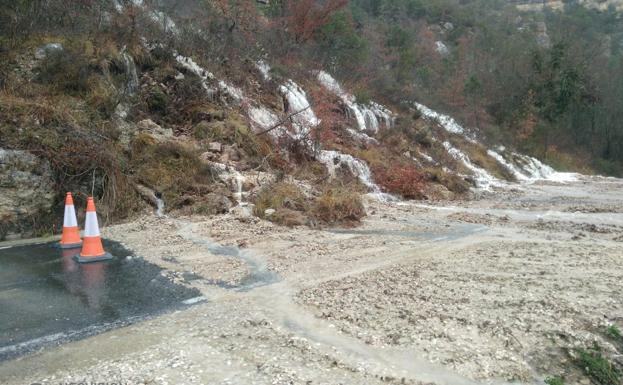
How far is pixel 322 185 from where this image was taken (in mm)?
13070

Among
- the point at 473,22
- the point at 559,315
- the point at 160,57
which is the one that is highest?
the point at 473,22

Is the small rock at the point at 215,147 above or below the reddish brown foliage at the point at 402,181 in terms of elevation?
above

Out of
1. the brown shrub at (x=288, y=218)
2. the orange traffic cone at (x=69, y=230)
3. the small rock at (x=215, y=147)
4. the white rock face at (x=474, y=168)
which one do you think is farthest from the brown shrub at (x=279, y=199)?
the white rock face at (x=474, y=168)

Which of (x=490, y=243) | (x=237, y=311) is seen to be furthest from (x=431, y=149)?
(x=237, y=311)

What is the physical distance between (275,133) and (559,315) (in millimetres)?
11180

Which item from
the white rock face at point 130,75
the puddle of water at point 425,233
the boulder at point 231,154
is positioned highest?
the white rock face at point 130,75

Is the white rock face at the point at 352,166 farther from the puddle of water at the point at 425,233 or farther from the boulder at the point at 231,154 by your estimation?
the puddle of water at the point at 425,233

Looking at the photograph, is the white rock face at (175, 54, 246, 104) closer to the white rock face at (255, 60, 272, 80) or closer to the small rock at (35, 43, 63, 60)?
the white rock face at (255, 60, 272, 80)

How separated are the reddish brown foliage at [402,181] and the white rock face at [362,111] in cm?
564

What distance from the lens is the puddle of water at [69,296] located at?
4.56m

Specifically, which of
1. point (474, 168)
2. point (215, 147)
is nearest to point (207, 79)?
point (215, 147)

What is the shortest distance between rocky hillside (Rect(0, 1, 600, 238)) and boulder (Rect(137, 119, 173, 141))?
48mm

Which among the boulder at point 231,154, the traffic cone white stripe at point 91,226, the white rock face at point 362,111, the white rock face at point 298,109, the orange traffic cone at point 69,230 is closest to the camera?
the traffic cone white stripe at point 91,226

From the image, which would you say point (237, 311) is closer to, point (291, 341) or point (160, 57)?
point (291, 341)
